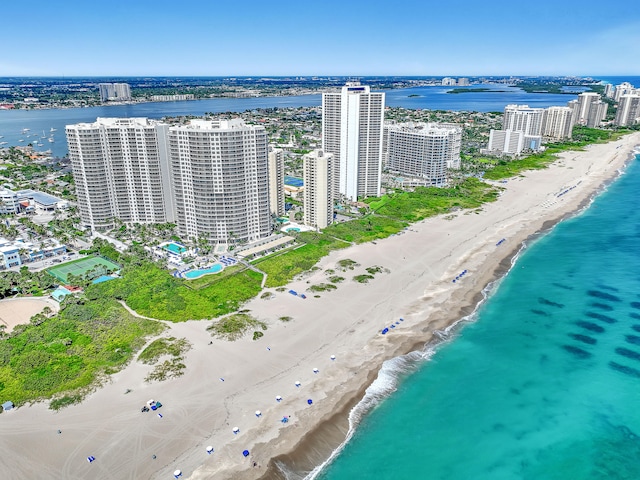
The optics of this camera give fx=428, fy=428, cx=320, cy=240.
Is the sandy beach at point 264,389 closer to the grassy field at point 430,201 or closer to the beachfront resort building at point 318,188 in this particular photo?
the beachfront resort building at point 318,188

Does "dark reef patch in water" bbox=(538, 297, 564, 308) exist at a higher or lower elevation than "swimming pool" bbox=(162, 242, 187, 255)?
lower

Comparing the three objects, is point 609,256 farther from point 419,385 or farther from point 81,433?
point 81,433

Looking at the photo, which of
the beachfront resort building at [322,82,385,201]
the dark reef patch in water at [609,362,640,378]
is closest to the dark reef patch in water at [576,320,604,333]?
the dark reef patch in water at [609,362,640,378]

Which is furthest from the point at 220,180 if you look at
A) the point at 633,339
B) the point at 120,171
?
the point at 633,339

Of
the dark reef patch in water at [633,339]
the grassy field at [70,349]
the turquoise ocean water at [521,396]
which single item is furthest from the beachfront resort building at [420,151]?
the grassy field at [70,349]

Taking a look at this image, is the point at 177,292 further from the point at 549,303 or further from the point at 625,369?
the point at 625,369

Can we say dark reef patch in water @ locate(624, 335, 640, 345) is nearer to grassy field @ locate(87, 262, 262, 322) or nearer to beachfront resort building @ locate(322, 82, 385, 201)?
grassy field @ locate(87, 262, 262, 322)
